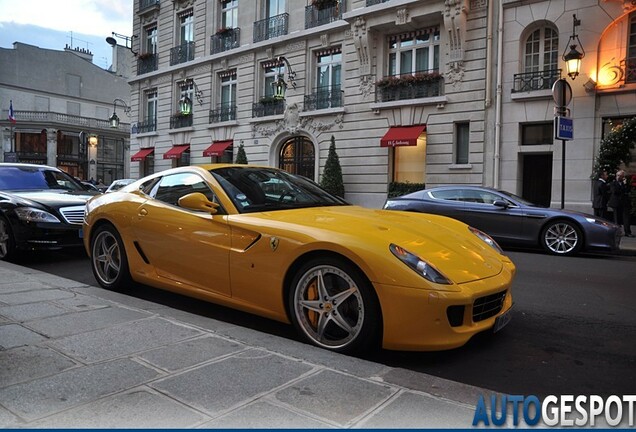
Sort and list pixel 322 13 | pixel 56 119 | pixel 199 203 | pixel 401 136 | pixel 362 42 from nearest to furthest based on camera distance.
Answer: pixel 199 203 < pixel 401 136 < pixel 362 42 < pixel 322 13 < pixel 56 119

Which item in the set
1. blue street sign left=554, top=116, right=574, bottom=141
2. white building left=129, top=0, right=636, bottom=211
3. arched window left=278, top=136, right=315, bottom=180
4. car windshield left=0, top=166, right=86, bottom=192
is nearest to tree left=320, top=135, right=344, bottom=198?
white building left=129, top=0, right=636, bottom=211

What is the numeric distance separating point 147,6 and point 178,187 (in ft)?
99.0

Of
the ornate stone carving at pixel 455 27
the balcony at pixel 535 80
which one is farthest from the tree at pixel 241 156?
the balcony at pixel 535 80

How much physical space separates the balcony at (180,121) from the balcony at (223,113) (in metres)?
2.06

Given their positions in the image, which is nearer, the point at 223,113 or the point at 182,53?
the point at 223,113

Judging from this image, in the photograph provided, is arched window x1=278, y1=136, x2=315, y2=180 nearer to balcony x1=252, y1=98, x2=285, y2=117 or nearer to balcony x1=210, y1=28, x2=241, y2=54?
balcony x1=252, y1=98, x2=285, y2=117

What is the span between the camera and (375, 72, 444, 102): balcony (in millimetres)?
18578

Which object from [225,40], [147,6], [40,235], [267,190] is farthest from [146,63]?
[267,190]

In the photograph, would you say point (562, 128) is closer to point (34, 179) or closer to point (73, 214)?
point (73, 214)

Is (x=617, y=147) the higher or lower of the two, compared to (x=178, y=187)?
higher

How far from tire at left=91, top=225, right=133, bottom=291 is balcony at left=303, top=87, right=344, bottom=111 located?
55.4 ft

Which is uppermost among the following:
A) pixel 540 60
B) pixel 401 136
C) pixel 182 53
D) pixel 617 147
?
pixel 182 53

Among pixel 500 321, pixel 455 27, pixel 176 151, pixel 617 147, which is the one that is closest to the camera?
pixel 500 321

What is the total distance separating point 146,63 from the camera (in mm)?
30984
